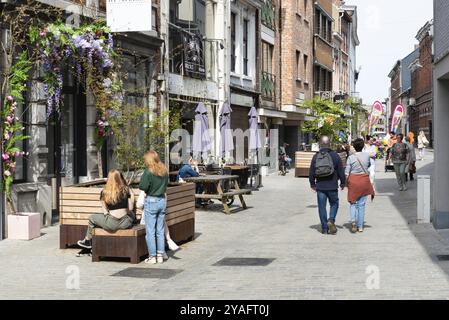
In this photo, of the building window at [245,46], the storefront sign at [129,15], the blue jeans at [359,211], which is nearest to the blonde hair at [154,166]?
the blue jeans at [359,211]

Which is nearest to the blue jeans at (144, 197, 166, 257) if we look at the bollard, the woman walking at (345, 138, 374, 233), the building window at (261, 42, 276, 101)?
the woman walking at (345, 138, 374, 233)

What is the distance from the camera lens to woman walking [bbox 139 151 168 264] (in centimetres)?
1012

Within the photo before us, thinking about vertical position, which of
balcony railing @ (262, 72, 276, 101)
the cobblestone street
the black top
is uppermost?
balcony railing @ (262, 72, 276, 101)

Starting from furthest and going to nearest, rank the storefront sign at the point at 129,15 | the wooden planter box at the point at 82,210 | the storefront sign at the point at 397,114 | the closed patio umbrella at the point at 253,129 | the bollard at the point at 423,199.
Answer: the storefront sign at the point at 397,114
the closed patio umbrella at the point at 253,129
the storefront sign at the point at 129,15
the bollard at the point at 423,199
the wooden planter box at the point at 82,210

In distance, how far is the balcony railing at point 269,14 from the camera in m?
31.8

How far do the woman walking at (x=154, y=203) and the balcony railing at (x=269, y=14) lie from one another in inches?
880

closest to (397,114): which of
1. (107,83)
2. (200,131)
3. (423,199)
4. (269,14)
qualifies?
(269,14)

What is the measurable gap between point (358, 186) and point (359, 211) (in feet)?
1.47

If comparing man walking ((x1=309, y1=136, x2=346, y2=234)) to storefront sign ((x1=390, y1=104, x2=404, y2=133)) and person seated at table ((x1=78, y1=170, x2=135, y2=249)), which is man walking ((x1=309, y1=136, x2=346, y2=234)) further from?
storefront sign ((x1=390, y1=104, x2=404, y2=133))

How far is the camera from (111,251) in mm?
10203

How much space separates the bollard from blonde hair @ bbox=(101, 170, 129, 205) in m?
6.30

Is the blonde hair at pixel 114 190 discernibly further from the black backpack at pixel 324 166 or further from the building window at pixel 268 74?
the building window at pixel 268 74

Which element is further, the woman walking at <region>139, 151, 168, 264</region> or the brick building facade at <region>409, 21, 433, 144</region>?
the brick building facade at <region>409, 21, 433, 144</region>
